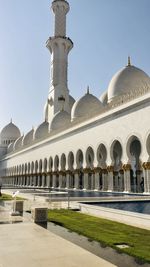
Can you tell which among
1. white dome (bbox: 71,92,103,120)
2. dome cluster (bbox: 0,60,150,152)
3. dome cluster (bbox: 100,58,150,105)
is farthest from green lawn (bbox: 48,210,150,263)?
white dome (bbox: 71,92,103,120)

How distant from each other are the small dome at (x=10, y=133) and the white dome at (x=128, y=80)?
4316 cm

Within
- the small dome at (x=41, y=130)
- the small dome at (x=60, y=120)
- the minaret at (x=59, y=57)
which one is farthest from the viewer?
the small dome at (x=41, y=130)

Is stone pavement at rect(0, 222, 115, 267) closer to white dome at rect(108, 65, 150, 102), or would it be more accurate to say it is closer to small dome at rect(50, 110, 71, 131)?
white dome at rect(108, 65, 150, 102)

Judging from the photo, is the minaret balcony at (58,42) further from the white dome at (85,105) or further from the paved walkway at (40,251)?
the paved walkway at (40,251)

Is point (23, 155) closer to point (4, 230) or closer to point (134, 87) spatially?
point (134, 87)

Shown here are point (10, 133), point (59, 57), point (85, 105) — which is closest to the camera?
point (85, 105)

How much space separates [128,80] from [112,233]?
20.0 m

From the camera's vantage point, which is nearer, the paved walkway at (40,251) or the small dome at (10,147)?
the paved walkway at (40,251)

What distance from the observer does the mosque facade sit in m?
19.1

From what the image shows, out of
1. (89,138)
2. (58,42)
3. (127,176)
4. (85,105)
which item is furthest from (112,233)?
(58,42)

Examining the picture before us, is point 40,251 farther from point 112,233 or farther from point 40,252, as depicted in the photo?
point 112,233

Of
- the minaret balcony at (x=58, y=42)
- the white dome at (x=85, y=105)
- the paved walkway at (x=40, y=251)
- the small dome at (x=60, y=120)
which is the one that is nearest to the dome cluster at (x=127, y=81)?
the white dome at (x=85, y=105)

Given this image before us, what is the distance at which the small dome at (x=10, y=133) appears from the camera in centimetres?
6475

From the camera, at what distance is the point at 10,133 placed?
64.9m
